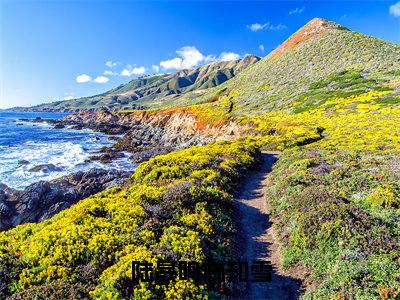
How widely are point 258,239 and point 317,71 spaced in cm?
8631

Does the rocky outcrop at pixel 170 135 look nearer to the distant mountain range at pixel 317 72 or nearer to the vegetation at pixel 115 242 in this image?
the distant mountain range at pixel 317 72

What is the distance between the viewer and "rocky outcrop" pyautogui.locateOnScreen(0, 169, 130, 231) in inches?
1134

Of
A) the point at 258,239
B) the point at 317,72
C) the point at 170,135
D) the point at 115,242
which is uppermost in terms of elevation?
the point at 317,72

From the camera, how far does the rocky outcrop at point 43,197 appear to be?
2880cm

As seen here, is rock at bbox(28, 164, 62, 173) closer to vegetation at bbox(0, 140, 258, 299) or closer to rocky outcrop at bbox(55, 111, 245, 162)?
rocky outcrop at bbox(55, 111, 245, 162)

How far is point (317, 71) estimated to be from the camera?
89.3m

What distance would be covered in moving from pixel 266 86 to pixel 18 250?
94.3m

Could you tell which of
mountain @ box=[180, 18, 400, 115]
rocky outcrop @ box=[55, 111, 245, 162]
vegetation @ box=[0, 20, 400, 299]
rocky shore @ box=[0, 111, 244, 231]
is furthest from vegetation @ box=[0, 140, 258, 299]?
mountain @ box=[180, 18, 400, 115]

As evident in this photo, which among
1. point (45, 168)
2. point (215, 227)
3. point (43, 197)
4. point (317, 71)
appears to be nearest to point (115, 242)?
point (215, 227)

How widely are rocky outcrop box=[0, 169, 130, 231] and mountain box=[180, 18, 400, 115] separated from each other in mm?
49369

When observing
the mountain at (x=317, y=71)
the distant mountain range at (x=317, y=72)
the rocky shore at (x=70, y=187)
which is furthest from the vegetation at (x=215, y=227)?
the mountain at (x=317, y=71)

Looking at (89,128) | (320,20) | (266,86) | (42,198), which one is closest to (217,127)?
(266,86)

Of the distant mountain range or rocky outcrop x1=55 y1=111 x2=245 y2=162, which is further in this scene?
the distant mountain range

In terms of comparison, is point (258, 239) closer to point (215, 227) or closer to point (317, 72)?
point (215, 227)
